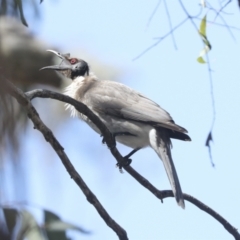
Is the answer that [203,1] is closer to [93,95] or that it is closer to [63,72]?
[93,95]

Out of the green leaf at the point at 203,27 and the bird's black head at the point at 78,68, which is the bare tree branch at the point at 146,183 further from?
the bird's black head at the point at 78,68

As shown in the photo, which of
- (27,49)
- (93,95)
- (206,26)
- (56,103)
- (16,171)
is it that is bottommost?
(56,103)

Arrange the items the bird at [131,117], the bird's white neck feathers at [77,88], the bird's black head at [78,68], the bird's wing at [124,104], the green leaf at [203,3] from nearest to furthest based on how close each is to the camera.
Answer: the green leaf at [203,3] < the bird at [131,117] < the bird's wing at [124,104] < the bird's white neck feathers at [77,88] < the bird's black head at [78,68]

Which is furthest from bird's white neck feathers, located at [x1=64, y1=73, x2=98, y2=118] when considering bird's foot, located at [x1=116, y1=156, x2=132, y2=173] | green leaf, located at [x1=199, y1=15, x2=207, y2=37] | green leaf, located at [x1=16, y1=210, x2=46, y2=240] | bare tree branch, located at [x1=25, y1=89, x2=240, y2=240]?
green leaf, located at [x1=16, y1=210, x2=46, y2=240]

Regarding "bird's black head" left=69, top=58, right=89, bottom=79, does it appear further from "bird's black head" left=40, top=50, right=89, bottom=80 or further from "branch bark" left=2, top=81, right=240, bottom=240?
"branch bark" left=2, top=81, right=240, bottom=240

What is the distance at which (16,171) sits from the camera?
0.66 meters

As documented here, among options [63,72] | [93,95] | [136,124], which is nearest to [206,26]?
[136,124]

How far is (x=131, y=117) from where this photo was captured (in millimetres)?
3982

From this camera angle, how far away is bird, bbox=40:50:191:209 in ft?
12.2

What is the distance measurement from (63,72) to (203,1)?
101 inches

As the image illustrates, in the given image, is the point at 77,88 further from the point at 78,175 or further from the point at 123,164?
the point at 78,175

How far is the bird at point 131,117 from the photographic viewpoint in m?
3.72

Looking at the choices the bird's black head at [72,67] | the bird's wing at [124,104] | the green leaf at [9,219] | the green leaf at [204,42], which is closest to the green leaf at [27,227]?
the green leaf at [9,219]

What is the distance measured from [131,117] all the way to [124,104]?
163 mm
